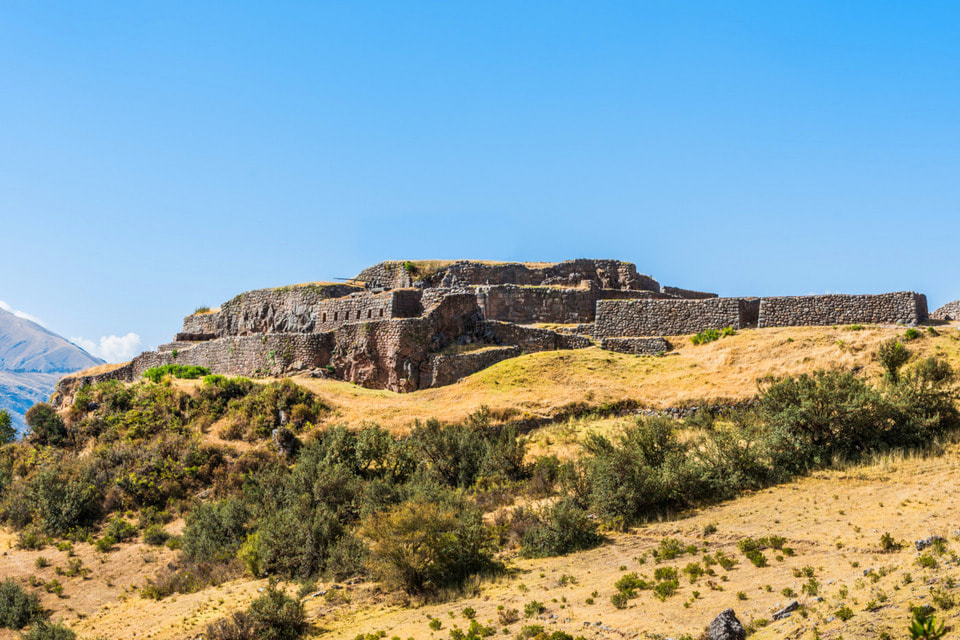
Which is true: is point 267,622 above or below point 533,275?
below

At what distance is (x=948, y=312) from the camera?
90.0ft

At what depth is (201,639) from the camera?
52.5ft

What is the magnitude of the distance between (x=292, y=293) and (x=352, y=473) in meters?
21.8

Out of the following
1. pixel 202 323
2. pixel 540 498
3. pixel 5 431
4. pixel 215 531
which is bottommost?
pixel 215 531

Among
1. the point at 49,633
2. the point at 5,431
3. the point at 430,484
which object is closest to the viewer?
the point at 49,633

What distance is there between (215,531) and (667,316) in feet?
62.3

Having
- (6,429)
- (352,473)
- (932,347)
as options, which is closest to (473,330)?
(352,473)

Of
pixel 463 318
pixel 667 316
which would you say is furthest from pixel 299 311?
pixel 667 316

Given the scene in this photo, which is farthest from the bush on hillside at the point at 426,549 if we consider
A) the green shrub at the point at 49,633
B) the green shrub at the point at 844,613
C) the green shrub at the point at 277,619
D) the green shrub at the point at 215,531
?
the green shrub at the point at 844,613

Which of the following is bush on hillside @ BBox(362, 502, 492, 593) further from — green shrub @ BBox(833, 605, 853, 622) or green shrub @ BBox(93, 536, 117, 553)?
green shrub @ BBox(93, 536, 117, 553)

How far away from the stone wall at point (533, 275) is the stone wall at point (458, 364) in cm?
936

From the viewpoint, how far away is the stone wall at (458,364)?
1233 inches

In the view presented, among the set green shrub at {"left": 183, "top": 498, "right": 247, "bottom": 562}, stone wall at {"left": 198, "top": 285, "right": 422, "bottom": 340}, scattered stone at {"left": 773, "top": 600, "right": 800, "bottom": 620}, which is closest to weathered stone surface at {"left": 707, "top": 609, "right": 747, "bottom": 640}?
scattered stone at {"left": 773, "top": 600, "right": 800, "bottom": 620}

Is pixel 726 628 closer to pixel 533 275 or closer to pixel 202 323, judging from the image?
pixel 533 275
